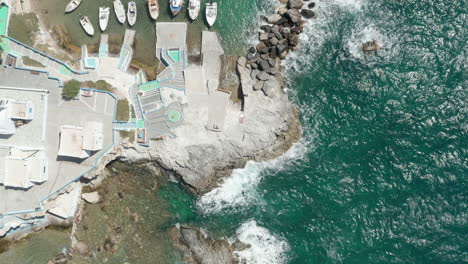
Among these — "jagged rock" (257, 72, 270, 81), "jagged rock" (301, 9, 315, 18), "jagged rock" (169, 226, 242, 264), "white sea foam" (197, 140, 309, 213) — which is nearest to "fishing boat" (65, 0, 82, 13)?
"jagged rock" (257, 72, 270, 81)

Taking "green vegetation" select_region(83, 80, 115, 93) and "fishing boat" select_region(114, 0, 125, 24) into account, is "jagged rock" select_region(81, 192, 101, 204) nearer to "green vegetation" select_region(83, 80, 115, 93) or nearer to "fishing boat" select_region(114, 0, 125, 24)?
"green vegetation" select_region(83, 80, 115, 93)

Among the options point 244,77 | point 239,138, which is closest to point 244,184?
point 239,138

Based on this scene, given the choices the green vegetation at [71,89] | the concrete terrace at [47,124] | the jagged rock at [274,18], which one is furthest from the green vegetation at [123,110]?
the jagged rock at [274,18]

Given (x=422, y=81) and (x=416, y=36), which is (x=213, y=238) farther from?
(x=416, y=36)

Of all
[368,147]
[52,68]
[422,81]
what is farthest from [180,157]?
[422,81]

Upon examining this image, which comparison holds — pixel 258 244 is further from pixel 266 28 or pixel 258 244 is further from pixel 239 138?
pixel 266 28

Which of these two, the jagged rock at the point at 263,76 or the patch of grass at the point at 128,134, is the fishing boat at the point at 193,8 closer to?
the jagged rock at the point at 263,76
